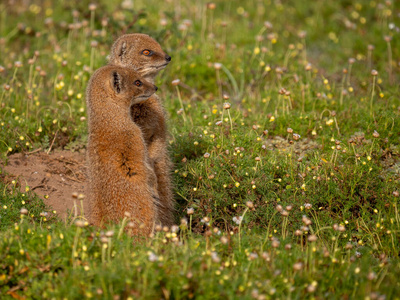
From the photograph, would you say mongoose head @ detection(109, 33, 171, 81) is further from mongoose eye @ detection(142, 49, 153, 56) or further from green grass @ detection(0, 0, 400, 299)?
green grass @ detection(0, 0, 400, 299)

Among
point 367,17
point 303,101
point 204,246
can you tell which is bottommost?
point 204,246

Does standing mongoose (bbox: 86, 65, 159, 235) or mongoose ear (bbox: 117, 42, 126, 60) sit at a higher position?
mongoose ear (bbox: 117, 42, 126, 60)

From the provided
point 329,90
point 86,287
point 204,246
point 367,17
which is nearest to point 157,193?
point 204,246

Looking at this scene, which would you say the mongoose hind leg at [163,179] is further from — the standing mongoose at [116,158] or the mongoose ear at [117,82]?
the mongoose ear at [117,82]

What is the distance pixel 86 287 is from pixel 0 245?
80 cm

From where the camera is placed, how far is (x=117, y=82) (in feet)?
15.4

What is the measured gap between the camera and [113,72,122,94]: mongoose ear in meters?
4.69

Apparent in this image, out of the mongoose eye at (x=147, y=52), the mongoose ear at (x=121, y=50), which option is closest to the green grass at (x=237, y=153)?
the mongoose eye at (x=147, y=52)

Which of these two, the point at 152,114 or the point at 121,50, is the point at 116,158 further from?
the point at 121,50

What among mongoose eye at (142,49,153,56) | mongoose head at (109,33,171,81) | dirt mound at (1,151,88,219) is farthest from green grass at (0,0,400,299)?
mongoose eye at (142,49,153,56)

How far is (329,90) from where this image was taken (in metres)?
6.98

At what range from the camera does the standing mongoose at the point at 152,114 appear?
5188 mm

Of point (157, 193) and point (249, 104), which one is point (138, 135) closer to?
point (157, 193)

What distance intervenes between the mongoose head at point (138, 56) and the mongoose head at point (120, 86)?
0.66 m
